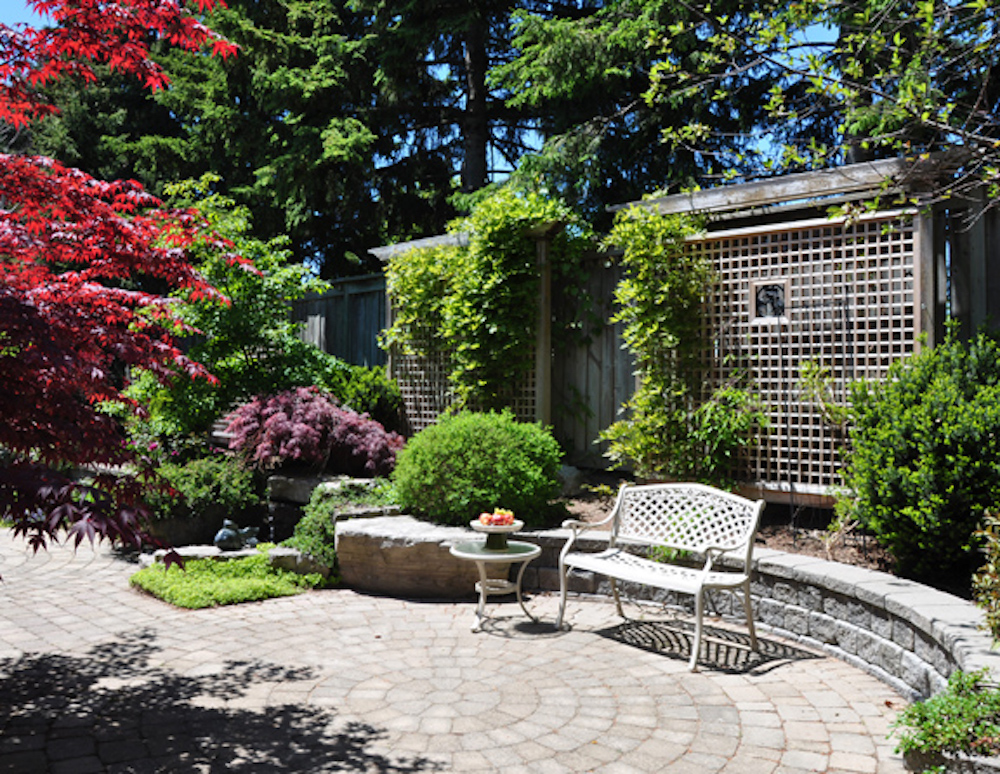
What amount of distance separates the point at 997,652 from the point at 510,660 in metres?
2.25

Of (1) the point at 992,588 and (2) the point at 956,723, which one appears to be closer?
(2) the point at 956,723

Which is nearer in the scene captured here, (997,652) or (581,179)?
(997,652)

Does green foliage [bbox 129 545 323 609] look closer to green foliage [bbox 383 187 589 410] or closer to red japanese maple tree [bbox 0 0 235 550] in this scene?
red japanese maple tree [bbox 0 0 235 550]

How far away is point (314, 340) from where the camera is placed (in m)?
11.4

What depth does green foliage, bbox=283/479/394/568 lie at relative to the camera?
593 cm

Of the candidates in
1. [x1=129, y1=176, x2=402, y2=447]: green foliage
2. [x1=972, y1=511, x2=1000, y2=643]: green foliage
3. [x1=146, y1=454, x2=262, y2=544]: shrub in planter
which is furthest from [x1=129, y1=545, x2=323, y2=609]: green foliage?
[x1=972, y1=511, x2=1000, y2=643]: green foliage

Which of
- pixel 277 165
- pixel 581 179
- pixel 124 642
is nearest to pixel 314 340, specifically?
pixel 277 165

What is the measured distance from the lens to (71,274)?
372cm

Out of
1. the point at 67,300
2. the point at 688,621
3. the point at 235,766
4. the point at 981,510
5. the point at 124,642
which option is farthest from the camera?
the point at 688,621

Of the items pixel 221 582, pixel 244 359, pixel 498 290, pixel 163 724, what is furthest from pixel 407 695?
pixel 244 359

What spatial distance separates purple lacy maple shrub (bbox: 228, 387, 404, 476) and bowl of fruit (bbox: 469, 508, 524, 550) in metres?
2.58

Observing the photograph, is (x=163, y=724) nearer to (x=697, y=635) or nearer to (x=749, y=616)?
(x=697, y=635)

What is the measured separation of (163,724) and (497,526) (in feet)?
7.08

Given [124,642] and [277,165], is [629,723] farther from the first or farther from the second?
[277,165]
